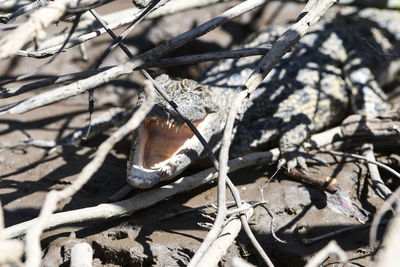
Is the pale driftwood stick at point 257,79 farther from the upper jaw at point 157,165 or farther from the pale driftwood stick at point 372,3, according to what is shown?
the pale driftwood stick at point 372,3

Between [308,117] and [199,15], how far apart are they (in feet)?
7.19

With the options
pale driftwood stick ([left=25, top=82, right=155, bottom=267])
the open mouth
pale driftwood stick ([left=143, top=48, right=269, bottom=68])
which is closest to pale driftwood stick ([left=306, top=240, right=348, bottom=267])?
pale driftwood stick ([left=25, top=82, right=155, bottom=267])

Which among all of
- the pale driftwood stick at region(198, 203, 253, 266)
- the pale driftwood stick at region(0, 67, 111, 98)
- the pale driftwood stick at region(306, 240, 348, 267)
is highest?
the pale driftwood stick at region(0, 67, 111, 98)

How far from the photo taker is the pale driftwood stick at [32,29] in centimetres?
193

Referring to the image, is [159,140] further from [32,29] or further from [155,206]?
[32,29]

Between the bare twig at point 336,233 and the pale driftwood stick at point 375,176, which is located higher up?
the pale driftwood stick at point 375,176

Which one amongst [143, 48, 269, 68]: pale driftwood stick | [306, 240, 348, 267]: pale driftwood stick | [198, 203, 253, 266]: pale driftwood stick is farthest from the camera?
[143, 48, 269, 68]: pale driftwood stick

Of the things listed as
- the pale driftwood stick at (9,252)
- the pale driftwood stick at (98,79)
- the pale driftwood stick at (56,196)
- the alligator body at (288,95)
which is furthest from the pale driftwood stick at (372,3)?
the pale driftwood stick at (9,252)

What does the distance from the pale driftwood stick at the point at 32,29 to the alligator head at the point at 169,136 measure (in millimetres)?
1432

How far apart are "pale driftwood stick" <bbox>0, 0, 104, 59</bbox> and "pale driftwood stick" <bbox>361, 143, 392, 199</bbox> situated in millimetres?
2551

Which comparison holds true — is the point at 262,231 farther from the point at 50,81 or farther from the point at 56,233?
the point at 50,81

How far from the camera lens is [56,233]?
10.2ft

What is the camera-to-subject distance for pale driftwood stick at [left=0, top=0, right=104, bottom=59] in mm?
1927

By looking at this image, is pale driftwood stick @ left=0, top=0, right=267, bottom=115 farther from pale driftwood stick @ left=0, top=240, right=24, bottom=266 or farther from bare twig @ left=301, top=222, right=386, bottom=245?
bare twig @ left=301, top=222, right=386, bottom=245
